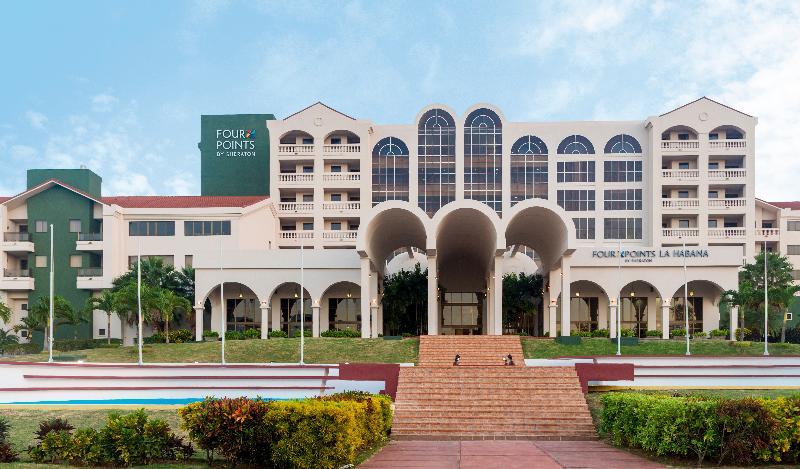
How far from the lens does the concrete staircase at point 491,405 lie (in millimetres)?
16797

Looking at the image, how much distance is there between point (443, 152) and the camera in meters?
57.0

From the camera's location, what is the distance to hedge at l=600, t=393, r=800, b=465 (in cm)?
1191

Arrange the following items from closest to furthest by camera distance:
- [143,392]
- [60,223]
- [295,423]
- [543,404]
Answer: [295,423], [543,404], [143,392], [60,223]

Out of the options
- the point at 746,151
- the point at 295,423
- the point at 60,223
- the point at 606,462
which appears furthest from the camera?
the point at 746,151

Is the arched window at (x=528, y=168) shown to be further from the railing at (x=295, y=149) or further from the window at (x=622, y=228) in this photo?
the railing at (x=295, y=149)

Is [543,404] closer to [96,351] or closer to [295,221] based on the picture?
[96,351]

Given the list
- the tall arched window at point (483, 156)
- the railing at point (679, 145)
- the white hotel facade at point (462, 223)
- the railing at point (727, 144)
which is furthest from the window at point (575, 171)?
the railing at point (727, 144)

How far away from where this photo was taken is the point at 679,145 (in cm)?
5369

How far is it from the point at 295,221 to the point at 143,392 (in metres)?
32.8

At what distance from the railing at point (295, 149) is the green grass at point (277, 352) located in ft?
86.8

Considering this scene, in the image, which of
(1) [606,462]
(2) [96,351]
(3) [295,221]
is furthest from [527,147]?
(1) [606,462]

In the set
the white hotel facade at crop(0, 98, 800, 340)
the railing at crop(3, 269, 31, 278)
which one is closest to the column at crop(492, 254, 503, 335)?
the white hotel facade at crop(0, 98, 800, 340)

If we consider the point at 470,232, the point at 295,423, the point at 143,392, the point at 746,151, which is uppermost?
the point at 746,151

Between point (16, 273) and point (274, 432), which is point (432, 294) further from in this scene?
point (16, 273)
